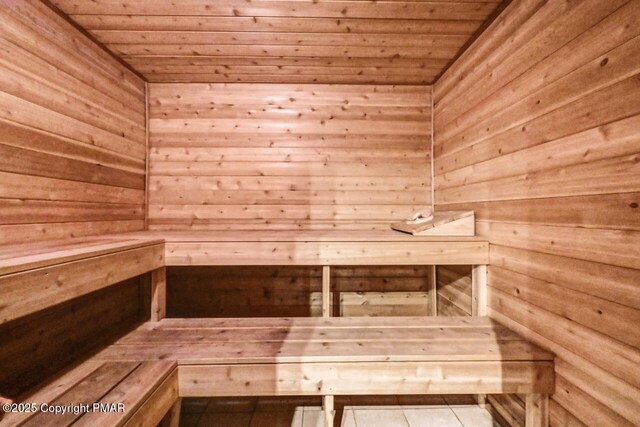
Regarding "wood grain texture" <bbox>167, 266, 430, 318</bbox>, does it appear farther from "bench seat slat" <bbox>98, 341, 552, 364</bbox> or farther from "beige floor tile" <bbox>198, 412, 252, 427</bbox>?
"bench seat slat" <bbox>98, 341, 552, 364</bbox>

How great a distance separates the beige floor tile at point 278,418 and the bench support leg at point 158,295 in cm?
116

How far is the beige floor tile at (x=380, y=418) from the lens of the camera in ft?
7.64

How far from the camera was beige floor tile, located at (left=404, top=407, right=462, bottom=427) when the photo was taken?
233 centimetres

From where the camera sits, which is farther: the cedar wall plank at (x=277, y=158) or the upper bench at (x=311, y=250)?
the cedar wall plank at (x=277, y=158)

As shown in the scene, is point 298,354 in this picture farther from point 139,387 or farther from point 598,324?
point 598,324

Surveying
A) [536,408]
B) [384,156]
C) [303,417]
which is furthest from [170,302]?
[536,408]

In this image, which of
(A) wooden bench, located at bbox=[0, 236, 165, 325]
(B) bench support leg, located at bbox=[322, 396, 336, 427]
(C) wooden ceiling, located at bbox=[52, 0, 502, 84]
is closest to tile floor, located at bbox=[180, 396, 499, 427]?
(B) bench support leg, located at bbox=[322, 396, 336, 427]

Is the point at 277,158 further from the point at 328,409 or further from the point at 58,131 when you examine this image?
the point at 328,409

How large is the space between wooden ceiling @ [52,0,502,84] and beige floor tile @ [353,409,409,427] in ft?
10.8

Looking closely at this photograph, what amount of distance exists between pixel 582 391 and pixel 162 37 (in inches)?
156

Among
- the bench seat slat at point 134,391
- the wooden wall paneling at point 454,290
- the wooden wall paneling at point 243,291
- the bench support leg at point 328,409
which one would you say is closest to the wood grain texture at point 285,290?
the wooden wall paneling at point 243,291

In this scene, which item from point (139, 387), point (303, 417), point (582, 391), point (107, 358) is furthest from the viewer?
point (303, 417)

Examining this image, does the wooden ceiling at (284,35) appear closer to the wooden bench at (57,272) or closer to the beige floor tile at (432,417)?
the wooden bench at (57,272)

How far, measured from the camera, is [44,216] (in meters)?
2.13
